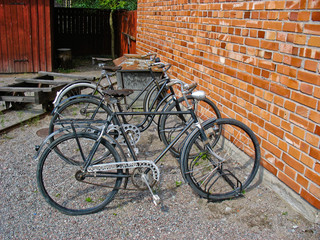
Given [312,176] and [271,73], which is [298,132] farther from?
[271,73]

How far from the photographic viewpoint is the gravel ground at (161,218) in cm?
288

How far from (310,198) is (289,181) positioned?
11.8 inches

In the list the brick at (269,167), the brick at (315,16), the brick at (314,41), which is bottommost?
the brick at (269,167)

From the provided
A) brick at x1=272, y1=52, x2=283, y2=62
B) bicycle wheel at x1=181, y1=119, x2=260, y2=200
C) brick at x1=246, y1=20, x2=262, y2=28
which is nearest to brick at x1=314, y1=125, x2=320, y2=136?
bicycle wheel at x1=181, y1=119, x2=260, y2=200

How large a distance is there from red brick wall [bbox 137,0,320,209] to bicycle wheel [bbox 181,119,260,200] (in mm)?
225

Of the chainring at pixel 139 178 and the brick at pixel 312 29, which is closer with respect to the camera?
the brick at pixel 312 29

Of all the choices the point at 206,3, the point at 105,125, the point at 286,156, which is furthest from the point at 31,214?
the point at 206,3

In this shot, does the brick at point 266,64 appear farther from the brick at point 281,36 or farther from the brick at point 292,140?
the brick at point 292,140

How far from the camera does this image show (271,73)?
3.35 meters

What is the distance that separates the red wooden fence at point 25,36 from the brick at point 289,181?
8957 mm

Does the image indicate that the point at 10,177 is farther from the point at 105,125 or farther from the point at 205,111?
the point at 205,111

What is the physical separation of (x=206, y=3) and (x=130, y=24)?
7862 millimetres

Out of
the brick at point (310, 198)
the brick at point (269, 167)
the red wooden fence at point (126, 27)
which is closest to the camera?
the brick at point (310, 198)

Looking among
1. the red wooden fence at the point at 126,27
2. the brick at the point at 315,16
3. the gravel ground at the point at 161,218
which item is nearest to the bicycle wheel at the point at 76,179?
the gravel ground at the point at 161,218
